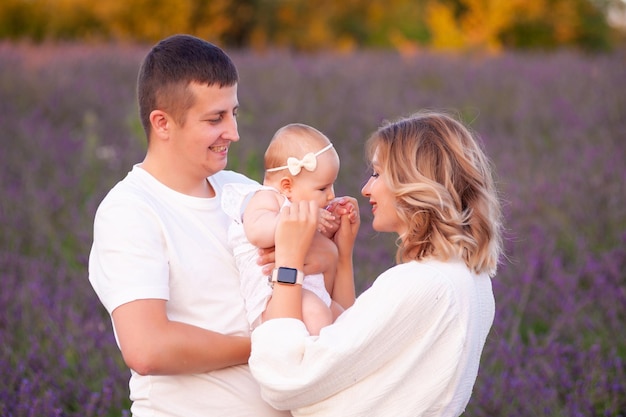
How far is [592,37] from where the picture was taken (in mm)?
21672

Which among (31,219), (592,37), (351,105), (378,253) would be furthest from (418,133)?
(592,37)

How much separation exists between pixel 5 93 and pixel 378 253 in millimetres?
5387

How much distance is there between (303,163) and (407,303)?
1.91 ft

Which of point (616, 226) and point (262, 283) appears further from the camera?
point (616, 226)

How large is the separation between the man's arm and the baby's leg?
0.80ft

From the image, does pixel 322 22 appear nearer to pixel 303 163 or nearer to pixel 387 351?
pixel 303 163

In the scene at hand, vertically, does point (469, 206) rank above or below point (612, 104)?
above

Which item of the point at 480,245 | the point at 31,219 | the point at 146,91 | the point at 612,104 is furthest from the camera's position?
the point at 612,104

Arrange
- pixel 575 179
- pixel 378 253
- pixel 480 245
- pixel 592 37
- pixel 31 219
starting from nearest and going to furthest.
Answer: pixel 480 245
pixel 378 253
pixel 31 219
pixel 575 179
pixel 592 37

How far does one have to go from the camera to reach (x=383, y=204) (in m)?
2.33

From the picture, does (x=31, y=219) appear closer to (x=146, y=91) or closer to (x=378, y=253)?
(x=378, y=253)

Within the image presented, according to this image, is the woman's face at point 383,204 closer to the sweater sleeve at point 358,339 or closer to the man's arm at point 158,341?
the sweater sleeve at point 358,339

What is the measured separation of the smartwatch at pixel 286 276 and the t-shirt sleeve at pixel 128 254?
0.28 metres

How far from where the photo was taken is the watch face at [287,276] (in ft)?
7.30
